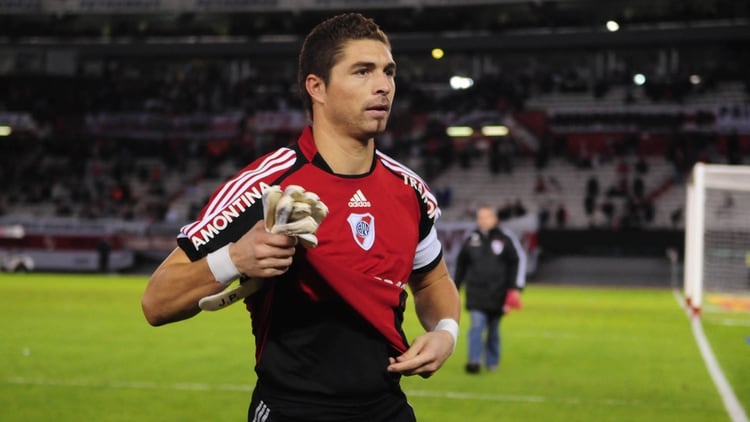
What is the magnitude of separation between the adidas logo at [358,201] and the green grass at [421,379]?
6.59m

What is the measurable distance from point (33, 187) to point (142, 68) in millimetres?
13115

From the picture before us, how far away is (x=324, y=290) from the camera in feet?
11.7

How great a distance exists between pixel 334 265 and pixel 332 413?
0.51 metres

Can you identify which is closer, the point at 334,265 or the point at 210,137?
the point at 334,265

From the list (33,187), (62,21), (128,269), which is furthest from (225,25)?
(128,269)

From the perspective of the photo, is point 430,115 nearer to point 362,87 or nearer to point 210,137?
point 210,137

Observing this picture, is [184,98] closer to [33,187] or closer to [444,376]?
[33,187]

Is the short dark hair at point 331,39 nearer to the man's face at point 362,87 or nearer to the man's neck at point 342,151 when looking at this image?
the man's face at point 362,87

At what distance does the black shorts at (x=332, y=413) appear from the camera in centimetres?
355

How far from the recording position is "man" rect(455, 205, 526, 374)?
44.6 ft

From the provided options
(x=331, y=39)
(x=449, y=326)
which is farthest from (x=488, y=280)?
(x=331, y=39)

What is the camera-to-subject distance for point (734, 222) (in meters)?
24.6

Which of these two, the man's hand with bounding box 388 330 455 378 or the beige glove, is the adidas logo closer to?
the man's hand with bounding box 388 330 455 378

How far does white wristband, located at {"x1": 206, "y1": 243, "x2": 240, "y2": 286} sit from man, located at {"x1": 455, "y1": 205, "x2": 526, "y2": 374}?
1024cm
